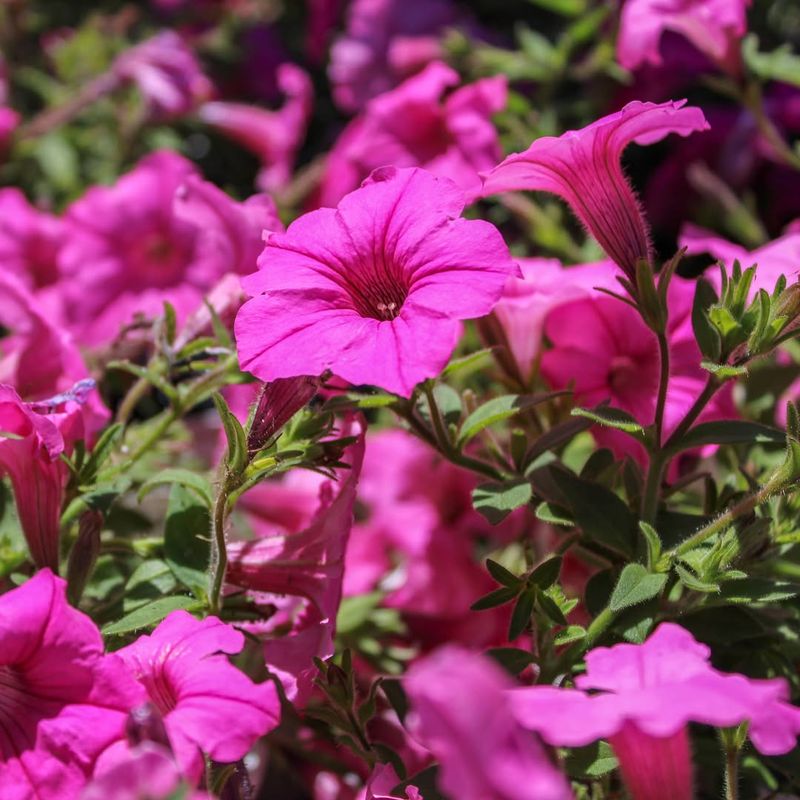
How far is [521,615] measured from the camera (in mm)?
894

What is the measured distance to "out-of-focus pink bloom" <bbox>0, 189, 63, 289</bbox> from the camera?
168cm

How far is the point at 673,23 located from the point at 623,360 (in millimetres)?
504

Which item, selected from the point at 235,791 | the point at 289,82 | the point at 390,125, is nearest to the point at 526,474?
the point at 235,791

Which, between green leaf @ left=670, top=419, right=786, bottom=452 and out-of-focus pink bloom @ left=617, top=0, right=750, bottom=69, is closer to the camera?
green leaf @ left=670, top=419, right=786, bottom=452

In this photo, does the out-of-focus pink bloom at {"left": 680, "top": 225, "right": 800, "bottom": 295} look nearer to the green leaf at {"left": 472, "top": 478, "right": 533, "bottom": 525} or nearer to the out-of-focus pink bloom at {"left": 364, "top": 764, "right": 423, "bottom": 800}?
the green leaf at {"left": 472, "top": 478, "right": 533, "bottom": 525}

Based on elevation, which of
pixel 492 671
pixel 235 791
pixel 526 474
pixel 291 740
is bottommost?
pixel 291 740

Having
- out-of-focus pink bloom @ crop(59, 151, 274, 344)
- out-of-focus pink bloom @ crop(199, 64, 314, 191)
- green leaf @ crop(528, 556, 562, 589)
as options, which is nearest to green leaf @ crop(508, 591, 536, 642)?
green leaf @ crop(528, 556, 562, 589)

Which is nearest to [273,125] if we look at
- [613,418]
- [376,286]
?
[376,286]

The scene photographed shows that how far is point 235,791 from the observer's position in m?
0.89

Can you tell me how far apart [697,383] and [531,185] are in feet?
0.91

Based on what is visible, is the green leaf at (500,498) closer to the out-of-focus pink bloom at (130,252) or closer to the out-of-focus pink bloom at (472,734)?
the out-of-focus pink bloom at (472,734)

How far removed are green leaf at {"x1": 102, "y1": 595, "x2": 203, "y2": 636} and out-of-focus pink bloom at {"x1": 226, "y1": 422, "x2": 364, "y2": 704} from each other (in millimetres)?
79

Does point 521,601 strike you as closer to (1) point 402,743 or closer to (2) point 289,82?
(1) point 402,743

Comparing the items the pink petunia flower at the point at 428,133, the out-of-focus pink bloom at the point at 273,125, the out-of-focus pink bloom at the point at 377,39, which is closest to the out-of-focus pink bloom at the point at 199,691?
the pink petunia flower at the point at 428,133
